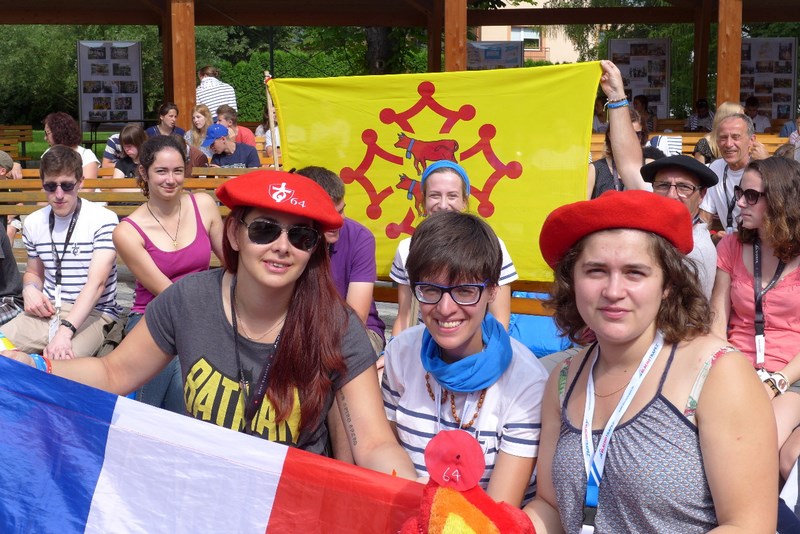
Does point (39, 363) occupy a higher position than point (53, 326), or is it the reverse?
point (39, 363)

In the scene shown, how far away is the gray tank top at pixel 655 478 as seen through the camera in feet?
7.15

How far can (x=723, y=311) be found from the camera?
14.5 feet

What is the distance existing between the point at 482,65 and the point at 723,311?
1525cm

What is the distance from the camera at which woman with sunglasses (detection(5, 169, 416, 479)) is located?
275cm

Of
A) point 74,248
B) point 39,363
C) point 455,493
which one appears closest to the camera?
point 455,493

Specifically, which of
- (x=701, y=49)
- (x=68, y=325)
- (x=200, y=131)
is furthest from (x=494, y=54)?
(x=68, y=325)

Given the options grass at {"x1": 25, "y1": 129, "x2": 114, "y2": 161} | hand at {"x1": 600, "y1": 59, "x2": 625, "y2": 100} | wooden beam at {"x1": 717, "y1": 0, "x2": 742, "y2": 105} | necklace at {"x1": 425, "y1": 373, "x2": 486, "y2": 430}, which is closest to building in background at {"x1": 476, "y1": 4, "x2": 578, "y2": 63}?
grass at {"x1": 25, "y1": 129, "x2": 114, "y2": 161}

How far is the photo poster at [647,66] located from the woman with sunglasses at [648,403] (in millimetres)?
18304

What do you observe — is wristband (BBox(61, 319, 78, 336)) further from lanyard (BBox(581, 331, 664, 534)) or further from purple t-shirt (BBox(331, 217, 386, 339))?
lanyard (BBox(581, 331, 664, 534))

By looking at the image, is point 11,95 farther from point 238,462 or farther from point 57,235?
point 238,462

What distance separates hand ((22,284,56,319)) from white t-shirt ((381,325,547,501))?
2787 millimetres

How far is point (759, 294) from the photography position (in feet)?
14.2

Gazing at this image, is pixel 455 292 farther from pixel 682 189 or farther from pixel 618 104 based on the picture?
pixel 618 104

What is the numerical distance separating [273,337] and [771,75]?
59.2ft
